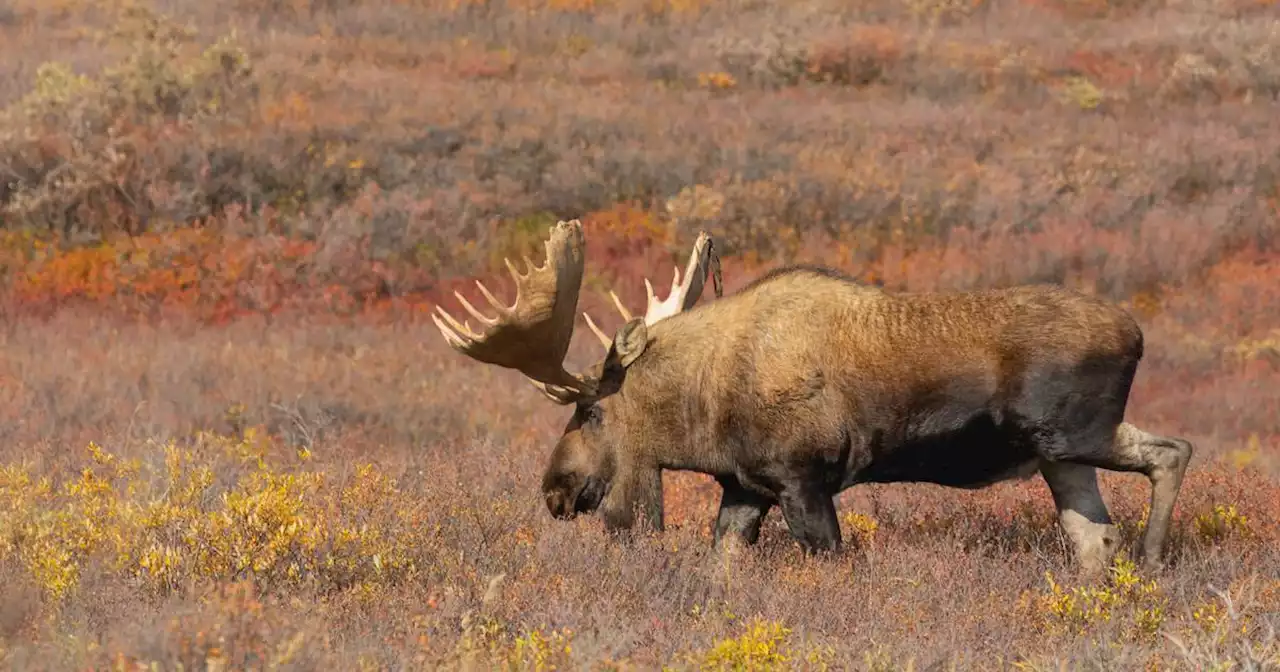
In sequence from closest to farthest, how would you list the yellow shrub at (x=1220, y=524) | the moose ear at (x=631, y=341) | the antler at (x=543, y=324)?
the antler at (x=543, y=324), the moose ear at (x=631, y=341), the yellow shrub at (x=1220, y=524)

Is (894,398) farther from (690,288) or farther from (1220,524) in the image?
(1220,524)

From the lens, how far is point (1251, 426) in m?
14.4

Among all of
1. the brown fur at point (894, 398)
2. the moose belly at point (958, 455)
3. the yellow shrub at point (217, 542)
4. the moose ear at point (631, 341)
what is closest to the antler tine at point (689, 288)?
the moose ear at point (631, 341)

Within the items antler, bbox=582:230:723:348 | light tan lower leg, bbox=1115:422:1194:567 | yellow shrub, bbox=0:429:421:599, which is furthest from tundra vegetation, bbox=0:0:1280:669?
antler, bbox=582:230:723:348

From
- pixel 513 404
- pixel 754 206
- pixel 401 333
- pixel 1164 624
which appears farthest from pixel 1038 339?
pixel 754 206

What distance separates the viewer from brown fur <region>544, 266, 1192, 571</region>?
7.13 meters

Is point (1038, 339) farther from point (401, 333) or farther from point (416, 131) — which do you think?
point (416, 131)

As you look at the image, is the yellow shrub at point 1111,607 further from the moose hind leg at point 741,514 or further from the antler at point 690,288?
the antler at point 690,288

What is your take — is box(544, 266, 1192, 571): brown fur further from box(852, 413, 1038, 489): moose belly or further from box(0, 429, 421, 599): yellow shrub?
box(0, 429, 421, 599): yellow shrub

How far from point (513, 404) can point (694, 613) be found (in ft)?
24.4

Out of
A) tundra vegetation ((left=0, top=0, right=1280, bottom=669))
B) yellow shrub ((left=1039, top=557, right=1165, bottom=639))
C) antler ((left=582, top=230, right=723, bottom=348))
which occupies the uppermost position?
antler ((left=582, top=230, right=723, bottom=348))

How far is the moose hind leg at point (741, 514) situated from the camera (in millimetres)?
7867

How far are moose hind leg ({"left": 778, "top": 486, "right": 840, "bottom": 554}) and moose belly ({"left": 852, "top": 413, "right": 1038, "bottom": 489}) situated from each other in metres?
0.25

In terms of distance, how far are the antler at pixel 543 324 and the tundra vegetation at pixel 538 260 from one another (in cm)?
74
